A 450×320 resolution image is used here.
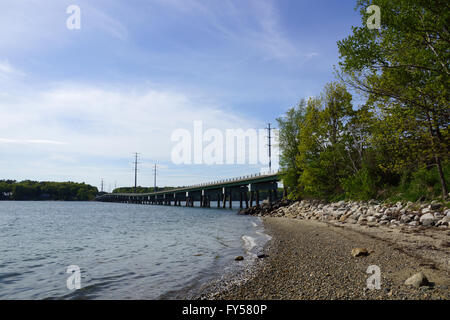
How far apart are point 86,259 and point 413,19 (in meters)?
18.5

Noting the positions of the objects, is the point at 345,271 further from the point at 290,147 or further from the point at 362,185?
the point at 290,147

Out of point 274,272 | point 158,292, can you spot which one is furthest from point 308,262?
point 158,292

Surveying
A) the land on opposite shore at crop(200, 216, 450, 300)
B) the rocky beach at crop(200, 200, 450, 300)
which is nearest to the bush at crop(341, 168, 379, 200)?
the rocky beach at crop(200, 200, 450, 300)

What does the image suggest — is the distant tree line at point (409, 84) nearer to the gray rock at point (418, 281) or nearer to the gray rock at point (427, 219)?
the gray rock at point (427, 219)

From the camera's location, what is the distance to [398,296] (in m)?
5.52

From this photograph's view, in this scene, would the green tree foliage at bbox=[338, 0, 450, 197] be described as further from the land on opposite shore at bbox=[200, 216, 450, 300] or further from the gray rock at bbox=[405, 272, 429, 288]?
the gray rock at bbox=[405, 272, 429, 288]

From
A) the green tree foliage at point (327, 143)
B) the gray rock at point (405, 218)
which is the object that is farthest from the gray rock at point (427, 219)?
the green tree foliage at point (327, 143)

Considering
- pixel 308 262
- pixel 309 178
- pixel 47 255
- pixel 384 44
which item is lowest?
pixel 47 255

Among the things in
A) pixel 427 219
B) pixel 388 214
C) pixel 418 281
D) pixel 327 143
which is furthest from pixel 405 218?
pixel 327 143

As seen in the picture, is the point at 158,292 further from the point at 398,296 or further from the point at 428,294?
the point at 428,294

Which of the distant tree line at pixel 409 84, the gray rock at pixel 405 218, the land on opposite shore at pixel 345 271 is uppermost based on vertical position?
the distant tree line at pixel 409 84

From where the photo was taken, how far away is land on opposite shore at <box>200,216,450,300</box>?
5918 mm

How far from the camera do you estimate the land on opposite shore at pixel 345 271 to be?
19.4 ft

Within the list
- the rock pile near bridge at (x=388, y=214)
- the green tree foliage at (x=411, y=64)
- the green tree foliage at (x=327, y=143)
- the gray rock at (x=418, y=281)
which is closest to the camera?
the gray rock at (x=418, y=281)
